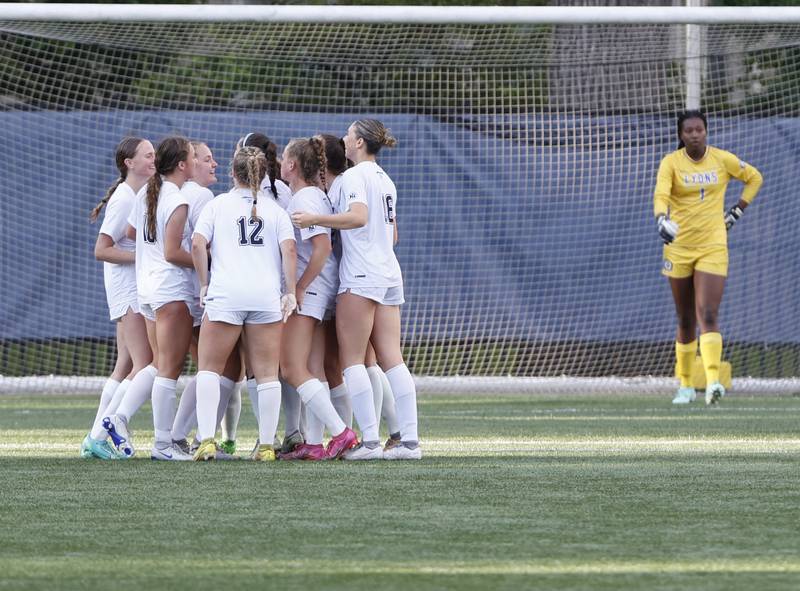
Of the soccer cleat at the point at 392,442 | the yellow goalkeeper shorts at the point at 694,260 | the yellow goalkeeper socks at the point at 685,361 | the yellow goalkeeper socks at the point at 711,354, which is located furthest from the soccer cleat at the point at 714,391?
the soccer cleat at the point at 392,442

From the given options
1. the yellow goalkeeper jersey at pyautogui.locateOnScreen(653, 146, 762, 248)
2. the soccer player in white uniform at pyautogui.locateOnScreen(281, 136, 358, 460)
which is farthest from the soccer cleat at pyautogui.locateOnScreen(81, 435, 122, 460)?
the yellow goalkeeper jersey at pyautogui.locateOnScreen(653, 146, 762, 248)

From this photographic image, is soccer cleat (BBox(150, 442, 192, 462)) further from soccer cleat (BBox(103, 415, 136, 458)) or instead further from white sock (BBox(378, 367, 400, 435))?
white sock (BBox(378, 367, 400, 435))

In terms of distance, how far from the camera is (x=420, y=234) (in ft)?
45.4

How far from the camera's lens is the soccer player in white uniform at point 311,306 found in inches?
286

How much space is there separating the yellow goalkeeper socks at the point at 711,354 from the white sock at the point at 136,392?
203 inches

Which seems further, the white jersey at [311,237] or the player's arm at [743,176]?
the player's arm at [743,176]

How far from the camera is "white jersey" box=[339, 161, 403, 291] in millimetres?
7320

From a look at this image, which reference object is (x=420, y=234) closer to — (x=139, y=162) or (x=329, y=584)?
(x=139, y=162)

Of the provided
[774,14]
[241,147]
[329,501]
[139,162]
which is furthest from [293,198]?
[774,14]

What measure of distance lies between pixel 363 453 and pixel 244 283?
0.99 m

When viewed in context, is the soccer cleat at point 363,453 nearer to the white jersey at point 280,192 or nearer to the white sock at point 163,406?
the white sock at point 163,406

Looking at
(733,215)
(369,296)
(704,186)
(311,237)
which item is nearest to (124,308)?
(311,237)

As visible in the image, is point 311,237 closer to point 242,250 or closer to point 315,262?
point 315,262

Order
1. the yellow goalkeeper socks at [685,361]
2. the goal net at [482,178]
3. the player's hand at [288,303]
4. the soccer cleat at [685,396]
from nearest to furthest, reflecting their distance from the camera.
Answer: the player's hand at [288,303], the soccer cleat at [685,396], the yellow goalkeeper socks at [685,361], the goal net at [482,178]
